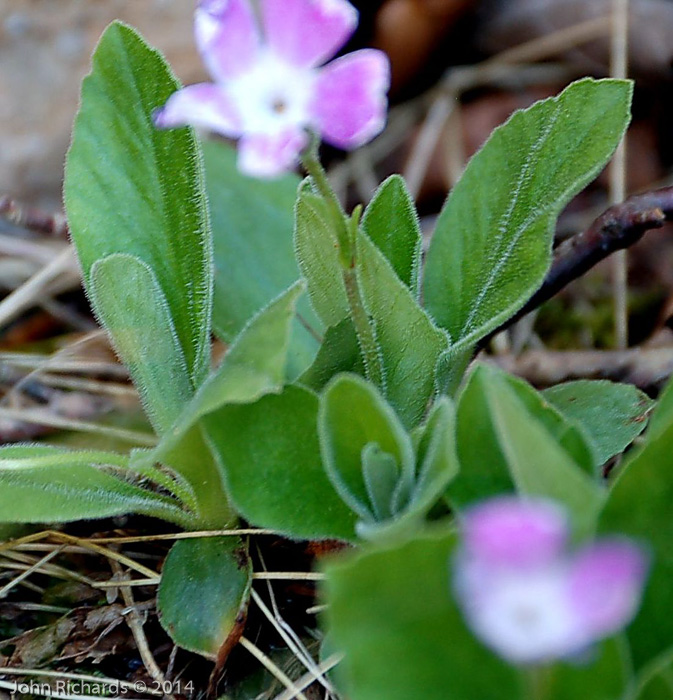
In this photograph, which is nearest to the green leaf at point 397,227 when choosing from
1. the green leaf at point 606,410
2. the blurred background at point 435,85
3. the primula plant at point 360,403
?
the primula plant at point 360,403

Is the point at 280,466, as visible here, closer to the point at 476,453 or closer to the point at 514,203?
the point at 476,453

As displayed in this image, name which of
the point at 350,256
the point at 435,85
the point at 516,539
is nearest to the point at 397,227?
the point at 350,256

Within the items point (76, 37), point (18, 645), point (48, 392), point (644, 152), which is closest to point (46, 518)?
point (18, 645)

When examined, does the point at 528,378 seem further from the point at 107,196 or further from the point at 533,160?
the point at 107,196

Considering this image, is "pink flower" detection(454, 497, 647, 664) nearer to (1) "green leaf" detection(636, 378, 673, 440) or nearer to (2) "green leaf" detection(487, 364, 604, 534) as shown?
(2) "green leaf" detection(487, 364, 604, 534)

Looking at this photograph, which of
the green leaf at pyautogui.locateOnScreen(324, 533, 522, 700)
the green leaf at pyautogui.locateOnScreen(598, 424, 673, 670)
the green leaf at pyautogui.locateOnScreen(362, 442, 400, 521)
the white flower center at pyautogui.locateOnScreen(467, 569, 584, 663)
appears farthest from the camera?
the green leaf at pyautogui.locateOnScreen(362, 442, 400, 521)

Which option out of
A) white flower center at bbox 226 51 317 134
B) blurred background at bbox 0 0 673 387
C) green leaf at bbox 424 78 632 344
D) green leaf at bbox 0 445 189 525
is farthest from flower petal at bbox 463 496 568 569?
blurred background at bbox 0 0 673 387
